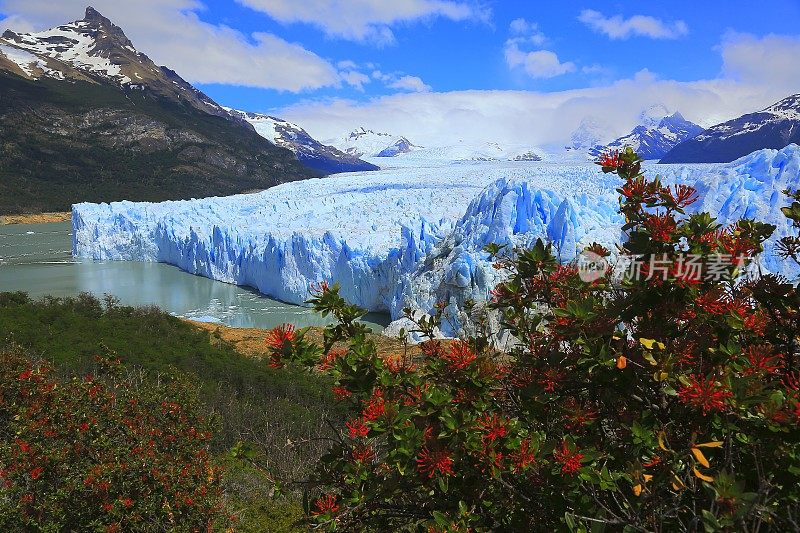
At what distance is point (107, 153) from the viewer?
67812 millimetres

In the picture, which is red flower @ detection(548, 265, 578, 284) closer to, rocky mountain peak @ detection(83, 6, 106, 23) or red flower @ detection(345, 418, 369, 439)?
red flower @ detection(345, 418, 369, 439)

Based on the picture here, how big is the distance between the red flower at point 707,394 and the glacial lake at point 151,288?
1331 cm

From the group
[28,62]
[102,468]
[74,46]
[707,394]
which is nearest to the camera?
[707,394]

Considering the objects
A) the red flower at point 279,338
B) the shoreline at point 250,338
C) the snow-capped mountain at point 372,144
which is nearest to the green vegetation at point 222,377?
the shoreline at point 250,338

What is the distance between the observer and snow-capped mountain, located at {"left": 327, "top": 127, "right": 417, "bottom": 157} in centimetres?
16769

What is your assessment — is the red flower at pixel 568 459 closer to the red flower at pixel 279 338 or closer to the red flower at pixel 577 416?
the red flower at pixel 577 416

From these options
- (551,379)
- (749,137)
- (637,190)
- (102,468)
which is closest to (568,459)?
(551,379)

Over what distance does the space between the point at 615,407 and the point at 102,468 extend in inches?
109

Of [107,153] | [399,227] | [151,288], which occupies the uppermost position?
[107,153]

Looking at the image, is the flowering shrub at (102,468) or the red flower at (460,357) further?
the flowering shrub at (102,468)

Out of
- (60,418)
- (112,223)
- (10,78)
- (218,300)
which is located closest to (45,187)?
(10,78)

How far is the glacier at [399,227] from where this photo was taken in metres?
12.9

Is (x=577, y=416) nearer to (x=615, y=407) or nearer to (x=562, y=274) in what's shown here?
(x=615, y=407)

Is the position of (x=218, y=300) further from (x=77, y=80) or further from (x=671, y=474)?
(x=77, y=80)
